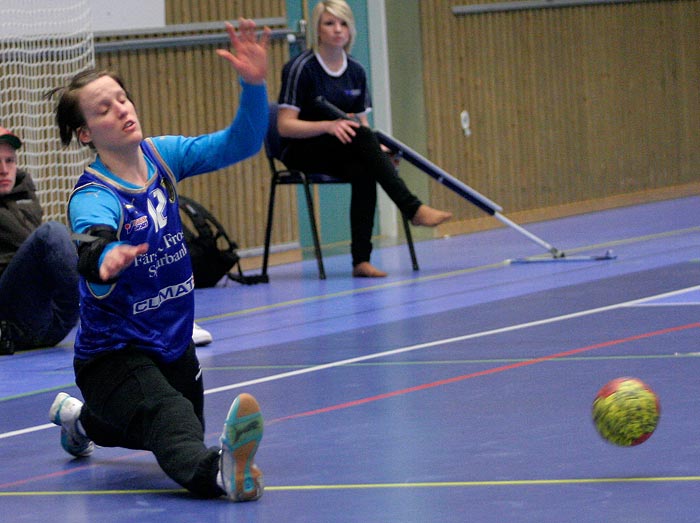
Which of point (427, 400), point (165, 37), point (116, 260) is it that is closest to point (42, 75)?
point (165, 37)

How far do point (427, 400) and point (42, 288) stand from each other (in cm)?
225

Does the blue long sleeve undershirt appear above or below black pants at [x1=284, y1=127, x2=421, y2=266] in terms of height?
above

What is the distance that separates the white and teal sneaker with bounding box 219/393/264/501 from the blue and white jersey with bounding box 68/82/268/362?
52 centimetres

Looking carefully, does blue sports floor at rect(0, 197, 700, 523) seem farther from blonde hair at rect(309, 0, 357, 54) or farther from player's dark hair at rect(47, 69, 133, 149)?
blonde hair at rect(309, 0, 357, 54)

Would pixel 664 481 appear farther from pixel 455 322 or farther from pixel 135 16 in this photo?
pixel 135 16

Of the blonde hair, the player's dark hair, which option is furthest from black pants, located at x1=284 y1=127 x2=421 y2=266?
the player's dark hair

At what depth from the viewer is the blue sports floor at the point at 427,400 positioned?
3.03m

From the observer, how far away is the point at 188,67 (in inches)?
348

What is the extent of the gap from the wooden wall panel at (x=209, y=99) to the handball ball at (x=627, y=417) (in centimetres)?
567

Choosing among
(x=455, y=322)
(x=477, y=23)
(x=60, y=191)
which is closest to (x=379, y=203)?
(x=477, y=23)

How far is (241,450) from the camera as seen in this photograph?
3029mm

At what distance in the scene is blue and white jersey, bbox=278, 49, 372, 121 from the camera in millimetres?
7824

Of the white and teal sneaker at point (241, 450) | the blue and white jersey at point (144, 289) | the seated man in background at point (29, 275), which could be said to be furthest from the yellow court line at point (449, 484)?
the seated man in background at point (29, 275)

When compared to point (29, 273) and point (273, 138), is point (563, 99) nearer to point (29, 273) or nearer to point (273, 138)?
point (273, 138)
